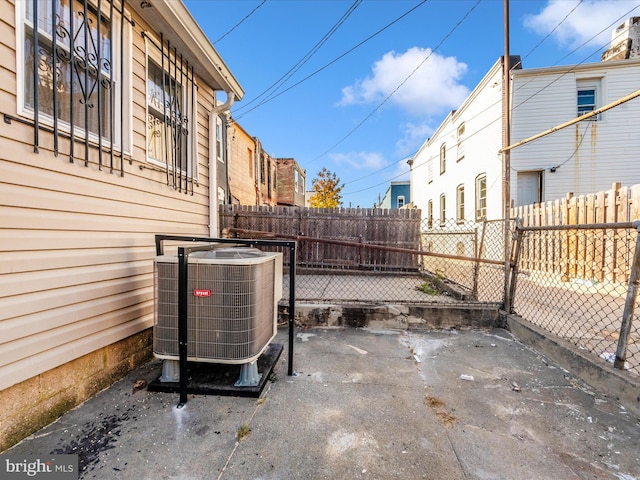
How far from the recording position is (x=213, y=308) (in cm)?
217

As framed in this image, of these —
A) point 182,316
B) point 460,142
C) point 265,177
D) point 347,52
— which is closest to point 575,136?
point 460,142

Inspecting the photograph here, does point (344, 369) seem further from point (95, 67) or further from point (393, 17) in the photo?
point (393, 17)

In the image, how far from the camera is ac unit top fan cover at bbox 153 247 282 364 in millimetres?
2150

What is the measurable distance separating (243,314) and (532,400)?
2189mm

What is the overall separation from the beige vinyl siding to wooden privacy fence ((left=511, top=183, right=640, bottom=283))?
5046 millimetres

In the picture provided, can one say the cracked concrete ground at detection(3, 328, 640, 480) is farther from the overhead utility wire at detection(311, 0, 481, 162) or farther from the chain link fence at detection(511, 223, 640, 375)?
the overhead utility wire at detection(311, 0, 481, 162)

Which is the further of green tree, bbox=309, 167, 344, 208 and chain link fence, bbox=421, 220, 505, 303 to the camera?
green tree, bbox=309, 167, 344, 208

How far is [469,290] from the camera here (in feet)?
15.3

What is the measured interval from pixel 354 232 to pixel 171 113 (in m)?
5.36

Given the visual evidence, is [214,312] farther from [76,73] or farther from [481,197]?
[481,197]

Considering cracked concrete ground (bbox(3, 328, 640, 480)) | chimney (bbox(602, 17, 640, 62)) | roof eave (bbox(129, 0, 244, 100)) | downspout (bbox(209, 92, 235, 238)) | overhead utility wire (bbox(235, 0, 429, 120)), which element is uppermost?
chimney (bbox(602, 17, 640, 62))

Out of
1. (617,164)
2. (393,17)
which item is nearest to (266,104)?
(393,17)

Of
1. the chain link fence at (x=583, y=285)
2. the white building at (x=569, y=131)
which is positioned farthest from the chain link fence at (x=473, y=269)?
the white building at (x=569, y=131)

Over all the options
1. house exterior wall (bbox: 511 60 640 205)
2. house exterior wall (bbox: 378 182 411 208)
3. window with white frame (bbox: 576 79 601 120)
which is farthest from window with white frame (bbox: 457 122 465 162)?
house exterior wall (bbox: 378 182 411 208)
